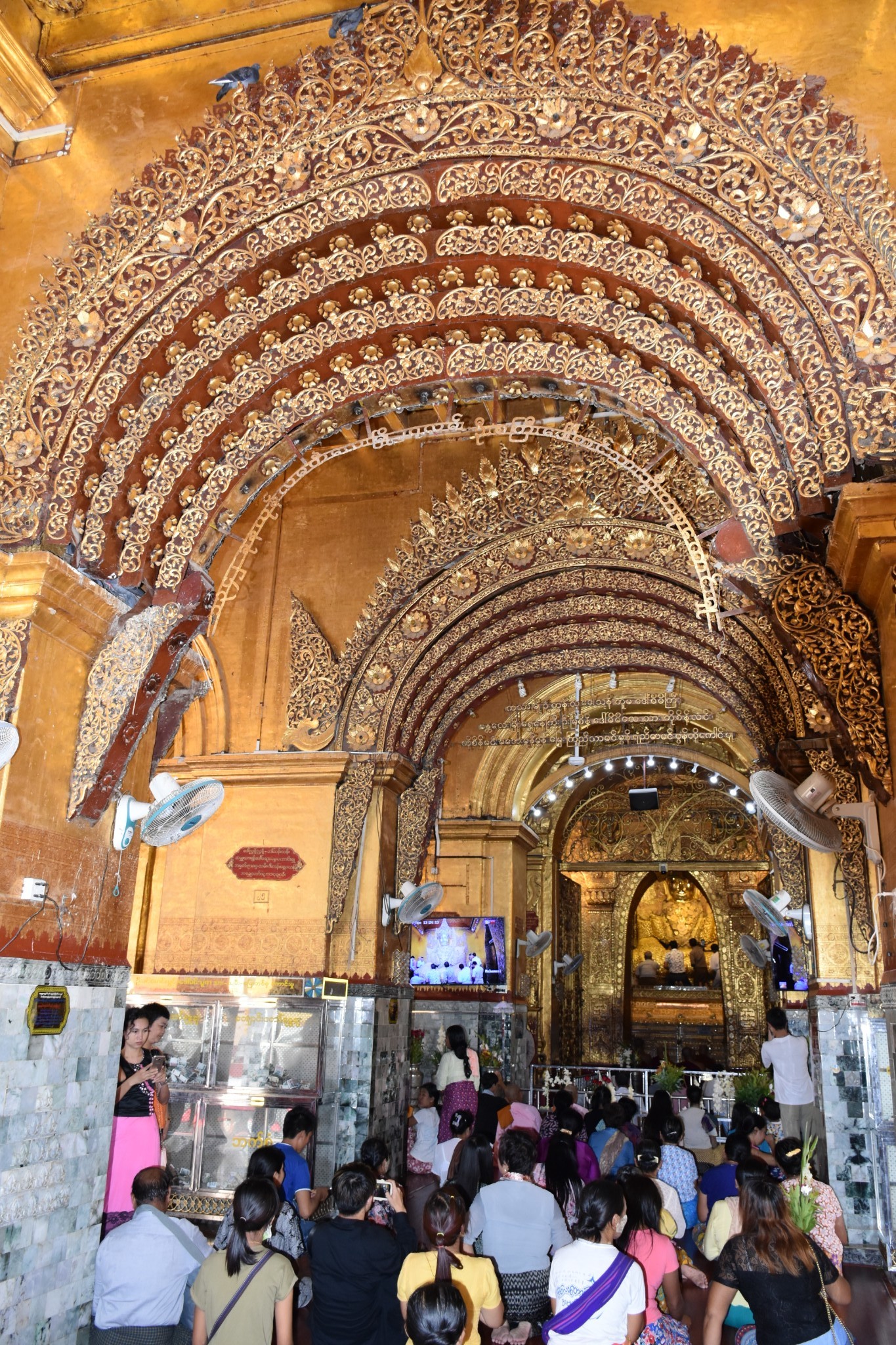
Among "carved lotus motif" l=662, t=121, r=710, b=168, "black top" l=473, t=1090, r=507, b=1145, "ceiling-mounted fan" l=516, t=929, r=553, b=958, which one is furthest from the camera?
"ceiling-mounted fan" l=516, t=929, r=553, b=958

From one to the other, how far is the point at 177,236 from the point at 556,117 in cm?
181

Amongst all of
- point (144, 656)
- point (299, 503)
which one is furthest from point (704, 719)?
point (144, 656)

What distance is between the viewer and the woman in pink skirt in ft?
15.3

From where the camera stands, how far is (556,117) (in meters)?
4.32

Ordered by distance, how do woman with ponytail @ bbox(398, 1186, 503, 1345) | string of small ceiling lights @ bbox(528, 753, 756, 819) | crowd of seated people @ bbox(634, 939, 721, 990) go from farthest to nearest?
crowd of seated people @ bbox(634, 939, 721, 990) < string of small ceiling lights @ bbox(528, 753, 756, 819) < woman with ponytail @ bbox(398, 1186, 503, 1345)

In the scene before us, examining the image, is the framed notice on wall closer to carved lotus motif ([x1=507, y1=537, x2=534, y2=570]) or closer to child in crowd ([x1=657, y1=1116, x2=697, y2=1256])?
child in crowd ([x1=657, y1=1116, x2=697, y2=1256])

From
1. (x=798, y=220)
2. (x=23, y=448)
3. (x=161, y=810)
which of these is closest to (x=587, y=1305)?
(x=161, y=810)

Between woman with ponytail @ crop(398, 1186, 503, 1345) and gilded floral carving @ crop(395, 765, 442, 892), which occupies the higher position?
gilded floral carving @ crop(395, 765, 442, 892)

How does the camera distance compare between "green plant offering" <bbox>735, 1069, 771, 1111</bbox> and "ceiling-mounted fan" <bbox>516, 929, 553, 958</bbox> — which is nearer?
"green plant offering" <bbox>735, 1069, 771, 1111</bbox>

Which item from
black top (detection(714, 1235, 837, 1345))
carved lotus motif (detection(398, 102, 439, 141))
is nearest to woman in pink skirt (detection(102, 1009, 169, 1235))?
black top (detection(714, 1235, 837, 1345))

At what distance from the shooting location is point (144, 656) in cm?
486

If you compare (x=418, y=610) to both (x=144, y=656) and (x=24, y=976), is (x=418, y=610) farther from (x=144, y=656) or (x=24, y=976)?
(x=24, y=976)

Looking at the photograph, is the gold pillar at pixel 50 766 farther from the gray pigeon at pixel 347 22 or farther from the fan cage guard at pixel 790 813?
the fan cage guard at pixel 790 813

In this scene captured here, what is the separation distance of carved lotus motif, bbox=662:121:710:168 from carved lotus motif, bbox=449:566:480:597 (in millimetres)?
4759
